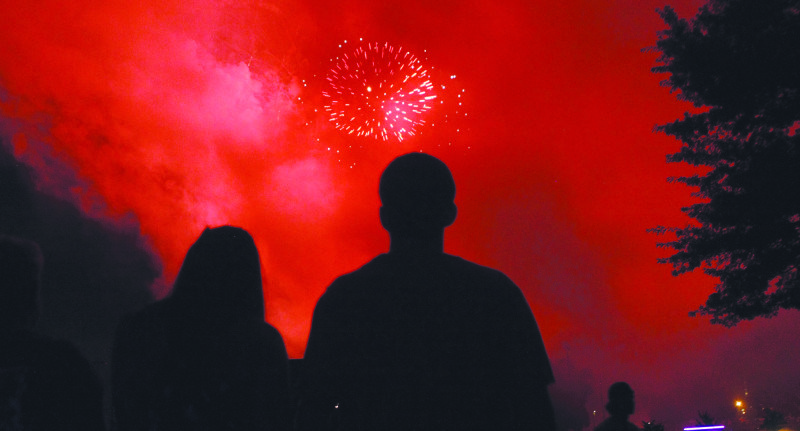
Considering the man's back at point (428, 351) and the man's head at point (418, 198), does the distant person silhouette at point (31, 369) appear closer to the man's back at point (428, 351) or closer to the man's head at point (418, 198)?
the man's back at point (428, 351)

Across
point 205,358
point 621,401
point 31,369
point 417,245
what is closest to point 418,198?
point 417,245

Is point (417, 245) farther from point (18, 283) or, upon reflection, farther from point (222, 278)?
point (18, 283)

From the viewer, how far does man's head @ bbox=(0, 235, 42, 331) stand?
7.55 ft

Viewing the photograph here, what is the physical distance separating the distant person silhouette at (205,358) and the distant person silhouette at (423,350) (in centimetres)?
103

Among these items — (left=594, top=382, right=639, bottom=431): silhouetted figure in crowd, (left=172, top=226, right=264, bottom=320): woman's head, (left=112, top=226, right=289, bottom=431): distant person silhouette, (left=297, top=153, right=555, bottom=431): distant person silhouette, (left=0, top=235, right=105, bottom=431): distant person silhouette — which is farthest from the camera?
(left=594, top=382, right=639, bottom=431): silhouetted figure in crowd

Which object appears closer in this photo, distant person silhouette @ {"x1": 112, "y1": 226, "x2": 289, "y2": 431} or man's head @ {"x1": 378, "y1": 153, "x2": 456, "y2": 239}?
man's head @ {"x1": 378, "y1": 153, "x2": 456, "y2": 239}

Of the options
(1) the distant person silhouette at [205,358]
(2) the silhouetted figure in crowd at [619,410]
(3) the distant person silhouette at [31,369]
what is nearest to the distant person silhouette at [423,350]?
(1) the distant person silhouette at [205,358]

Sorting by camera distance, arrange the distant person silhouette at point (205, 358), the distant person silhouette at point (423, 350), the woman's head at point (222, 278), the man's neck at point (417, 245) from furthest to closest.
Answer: the woman's head at point (222, 278)
the distant person silhouette at point (205, 358)
the man's neck at point (417, 245)
the distant person silhouette at point (423, 350)

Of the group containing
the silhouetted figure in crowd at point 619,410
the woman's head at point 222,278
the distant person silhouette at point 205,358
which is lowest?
the silhouetted figure in crowd at point 619,410

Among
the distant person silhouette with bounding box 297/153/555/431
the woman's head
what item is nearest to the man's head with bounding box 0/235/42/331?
the woman's head

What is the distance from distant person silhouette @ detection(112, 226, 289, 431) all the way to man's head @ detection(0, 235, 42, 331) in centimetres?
42

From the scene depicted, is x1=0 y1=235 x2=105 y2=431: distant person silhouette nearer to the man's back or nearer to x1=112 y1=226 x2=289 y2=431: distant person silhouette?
x1=112 y1=226 x2=289 y2=431: distant person silhouette

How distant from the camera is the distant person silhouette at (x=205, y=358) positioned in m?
2.42

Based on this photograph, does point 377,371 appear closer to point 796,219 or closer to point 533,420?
point 533,420
